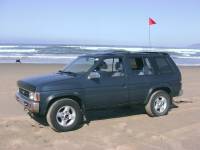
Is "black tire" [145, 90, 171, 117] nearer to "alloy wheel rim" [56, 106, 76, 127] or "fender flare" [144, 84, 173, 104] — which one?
"fender flare" [144, 84, 173, 104]

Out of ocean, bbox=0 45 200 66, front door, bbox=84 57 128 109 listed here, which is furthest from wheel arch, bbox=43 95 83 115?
ocean, bbox=0 45 200 66

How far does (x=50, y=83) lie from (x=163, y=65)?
342 cm

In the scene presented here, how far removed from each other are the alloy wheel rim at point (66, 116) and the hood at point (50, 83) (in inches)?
18.0

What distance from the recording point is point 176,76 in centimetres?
1039

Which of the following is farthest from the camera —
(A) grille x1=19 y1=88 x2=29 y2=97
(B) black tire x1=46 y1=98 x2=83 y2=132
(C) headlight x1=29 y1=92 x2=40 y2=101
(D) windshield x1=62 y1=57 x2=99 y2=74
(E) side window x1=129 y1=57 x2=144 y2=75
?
(E) side window x1=129 y1=57 x2=144 y2=75

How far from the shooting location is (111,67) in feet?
30.9

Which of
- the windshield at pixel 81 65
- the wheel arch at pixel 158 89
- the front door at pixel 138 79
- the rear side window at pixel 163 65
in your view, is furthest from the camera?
the rear side window at pixel 163 65

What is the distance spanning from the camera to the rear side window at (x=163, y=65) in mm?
10234

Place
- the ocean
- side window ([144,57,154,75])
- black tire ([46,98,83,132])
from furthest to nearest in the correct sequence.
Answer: the ocean < side window ([144,57,154,75]) < black tire ([46,98,83,132])

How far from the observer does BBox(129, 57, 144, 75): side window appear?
9.73 m

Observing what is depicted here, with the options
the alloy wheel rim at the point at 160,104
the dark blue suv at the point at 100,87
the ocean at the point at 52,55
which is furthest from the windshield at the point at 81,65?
the ocean at the point at 52,55

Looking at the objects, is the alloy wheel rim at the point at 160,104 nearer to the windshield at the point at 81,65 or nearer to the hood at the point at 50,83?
the windshield at the point at 81,65

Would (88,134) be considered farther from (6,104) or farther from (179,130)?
(6,104)

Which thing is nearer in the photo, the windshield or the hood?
the hood
